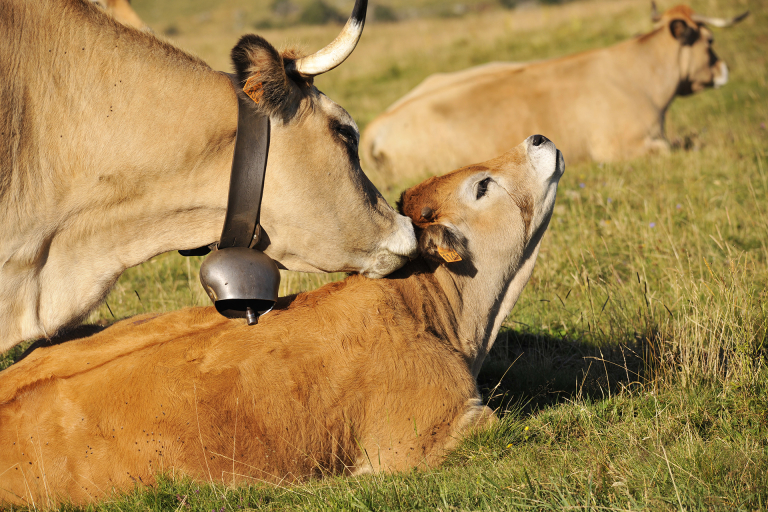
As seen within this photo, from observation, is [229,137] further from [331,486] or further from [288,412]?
[331,486]

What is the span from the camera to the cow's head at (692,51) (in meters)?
12.4

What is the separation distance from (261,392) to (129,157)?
54.7 inches

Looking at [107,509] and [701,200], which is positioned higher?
[701,200]

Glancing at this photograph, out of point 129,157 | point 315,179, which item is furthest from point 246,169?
point 129,157

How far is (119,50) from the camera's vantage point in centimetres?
367

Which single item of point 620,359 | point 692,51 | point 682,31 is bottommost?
point 620,359

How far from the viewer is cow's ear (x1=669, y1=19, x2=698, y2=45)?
1218 centimetres

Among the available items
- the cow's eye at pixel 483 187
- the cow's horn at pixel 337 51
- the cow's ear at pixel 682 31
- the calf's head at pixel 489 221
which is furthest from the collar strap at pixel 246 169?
the cow's ear at pixel 682 31

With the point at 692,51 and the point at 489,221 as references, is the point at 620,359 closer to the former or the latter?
the point at 489,221

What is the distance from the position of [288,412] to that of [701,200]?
19.3 ft

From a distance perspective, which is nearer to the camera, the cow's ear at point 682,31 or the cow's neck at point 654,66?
the cow's neck at point 654,66

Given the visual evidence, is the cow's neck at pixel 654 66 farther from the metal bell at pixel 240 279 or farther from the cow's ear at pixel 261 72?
the metal bell at pixel 240 279

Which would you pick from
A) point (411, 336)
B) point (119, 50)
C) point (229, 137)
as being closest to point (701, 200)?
point (411, 336)

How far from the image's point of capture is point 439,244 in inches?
160
